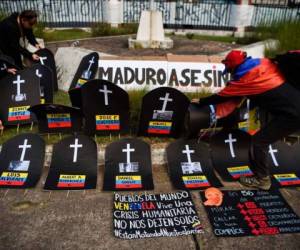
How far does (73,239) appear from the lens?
2.95 metres

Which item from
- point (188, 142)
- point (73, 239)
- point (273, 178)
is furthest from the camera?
point (188, 142)

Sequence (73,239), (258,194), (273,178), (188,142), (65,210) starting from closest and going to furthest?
(73,239) < (65,210) < (258,194) < (273,178) < (188,142)

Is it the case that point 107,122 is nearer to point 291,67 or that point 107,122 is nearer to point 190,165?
point 190,165

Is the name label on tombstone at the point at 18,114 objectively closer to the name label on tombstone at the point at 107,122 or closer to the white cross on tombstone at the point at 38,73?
the white cross on tombstone at the point at 38,73

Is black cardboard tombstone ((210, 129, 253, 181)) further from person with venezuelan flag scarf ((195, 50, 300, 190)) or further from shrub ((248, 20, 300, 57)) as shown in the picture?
shrub ((248, 20, 300, 57))

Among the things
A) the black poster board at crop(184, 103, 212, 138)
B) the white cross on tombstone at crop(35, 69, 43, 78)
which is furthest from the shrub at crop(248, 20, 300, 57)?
the white cross on tombstone at crop(35, 69, 43, 78)

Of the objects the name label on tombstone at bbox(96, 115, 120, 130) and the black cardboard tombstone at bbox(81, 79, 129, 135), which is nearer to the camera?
the black cardboard tombstone at bbox(81, 79, 129, 135)

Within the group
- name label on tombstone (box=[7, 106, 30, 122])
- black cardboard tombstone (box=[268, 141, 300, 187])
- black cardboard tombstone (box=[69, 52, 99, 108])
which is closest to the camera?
black cardboard tombstone (box=[268, 141, 300, 187])

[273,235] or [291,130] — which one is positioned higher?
[291,130]

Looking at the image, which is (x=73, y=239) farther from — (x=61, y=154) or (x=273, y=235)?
(x=273, y=235)

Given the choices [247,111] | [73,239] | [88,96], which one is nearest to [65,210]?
[73,239]

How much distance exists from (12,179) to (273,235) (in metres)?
2.95

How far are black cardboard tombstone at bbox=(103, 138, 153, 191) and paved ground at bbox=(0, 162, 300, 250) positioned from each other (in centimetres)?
25

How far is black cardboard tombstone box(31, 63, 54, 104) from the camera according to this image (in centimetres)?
525
